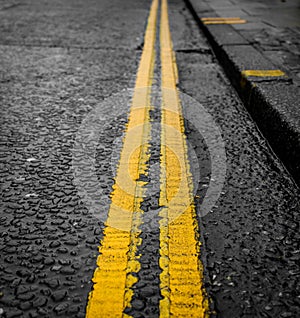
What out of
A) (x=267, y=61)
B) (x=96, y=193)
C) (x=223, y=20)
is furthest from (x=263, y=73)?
(x=223, y=20)

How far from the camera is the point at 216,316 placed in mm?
1237

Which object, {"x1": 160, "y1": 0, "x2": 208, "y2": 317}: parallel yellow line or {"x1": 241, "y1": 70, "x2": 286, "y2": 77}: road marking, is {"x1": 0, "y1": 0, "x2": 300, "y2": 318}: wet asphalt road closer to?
{"x1": 160, "y1": 0, "x2": 208, "y2": 317}: parallel yellow line

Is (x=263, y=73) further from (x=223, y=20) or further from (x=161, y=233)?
(x=223, y=20)

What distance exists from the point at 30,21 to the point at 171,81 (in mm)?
3294

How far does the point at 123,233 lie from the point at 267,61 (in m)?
2.47

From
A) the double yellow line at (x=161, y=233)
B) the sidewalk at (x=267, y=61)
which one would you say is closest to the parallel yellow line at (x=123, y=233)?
the double yellow line at (x=161, y=233)

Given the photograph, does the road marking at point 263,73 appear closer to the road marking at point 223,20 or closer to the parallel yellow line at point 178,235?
the parallel yellow line at point 178,235

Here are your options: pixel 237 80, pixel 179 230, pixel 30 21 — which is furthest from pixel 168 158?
pixel 30 21

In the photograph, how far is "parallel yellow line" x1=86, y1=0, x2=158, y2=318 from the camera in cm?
128

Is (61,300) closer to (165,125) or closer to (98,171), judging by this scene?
(98,171)

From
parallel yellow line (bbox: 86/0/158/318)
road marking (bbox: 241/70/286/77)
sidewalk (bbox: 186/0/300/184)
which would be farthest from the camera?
road marking (bbox: 241/70/286/77)

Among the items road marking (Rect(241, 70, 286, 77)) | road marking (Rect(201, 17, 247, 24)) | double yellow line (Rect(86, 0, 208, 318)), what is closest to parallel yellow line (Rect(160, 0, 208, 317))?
double yellow line (Rect(86, 0, 208, 318))

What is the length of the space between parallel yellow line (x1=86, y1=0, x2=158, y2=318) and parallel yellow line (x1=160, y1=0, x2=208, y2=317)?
10 cm

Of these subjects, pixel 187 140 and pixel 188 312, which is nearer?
pixel 188 312
